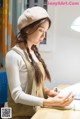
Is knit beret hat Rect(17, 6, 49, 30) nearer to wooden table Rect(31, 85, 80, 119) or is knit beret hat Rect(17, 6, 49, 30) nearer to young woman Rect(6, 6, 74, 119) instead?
young woman Rect(6, 6, 74, 119)

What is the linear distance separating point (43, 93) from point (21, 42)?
16.2 inches

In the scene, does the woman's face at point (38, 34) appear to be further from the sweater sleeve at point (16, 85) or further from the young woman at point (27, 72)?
the sweater sleeve at point (16, 85)

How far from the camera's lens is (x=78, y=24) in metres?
2.13

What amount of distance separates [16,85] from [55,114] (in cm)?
30

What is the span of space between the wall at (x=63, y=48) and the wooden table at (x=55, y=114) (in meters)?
0.99

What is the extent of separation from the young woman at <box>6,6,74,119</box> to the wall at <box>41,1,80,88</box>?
2.80ft

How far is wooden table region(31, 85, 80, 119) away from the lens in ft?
4.83

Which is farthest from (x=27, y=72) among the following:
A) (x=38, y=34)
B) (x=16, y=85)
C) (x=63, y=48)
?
(x=63, y=48)

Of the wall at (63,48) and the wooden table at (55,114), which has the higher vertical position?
the wall at (63,48)

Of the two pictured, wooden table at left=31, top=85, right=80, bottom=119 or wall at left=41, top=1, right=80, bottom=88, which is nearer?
wooden table at left=31, top=85, right=80, bottom=119

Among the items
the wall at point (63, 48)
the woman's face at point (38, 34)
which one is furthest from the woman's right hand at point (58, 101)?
the wall at point (63, 48)

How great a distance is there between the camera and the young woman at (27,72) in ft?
5.08

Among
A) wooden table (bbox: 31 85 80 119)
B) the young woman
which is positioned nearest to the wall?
the young woman

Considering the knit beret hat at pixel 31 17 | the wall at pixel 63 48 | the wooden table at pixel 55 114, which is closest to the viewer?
the wooden table at pixel 55 114
